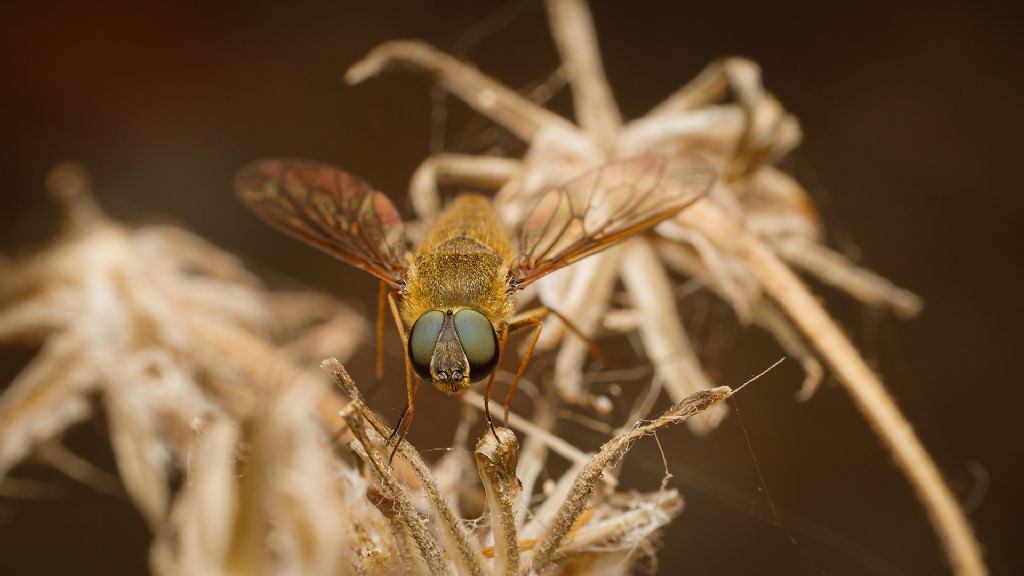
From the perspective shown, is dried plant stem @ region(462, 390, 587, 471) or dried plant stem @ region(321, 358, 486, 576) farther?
dried plant stem @ region(462, 390, 587, 471)

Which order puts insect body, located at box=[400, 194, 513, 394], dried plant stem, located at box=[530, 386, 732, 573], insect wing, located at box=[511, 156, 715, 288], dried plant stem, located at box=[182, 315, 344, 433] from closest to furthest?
1. dried plant stem, located at box=[530, 386, 732, 573]
2. insect body, located at box=[400, 194, 513, 394]
3. insect wing, located at box=[511, 156, 715, 288]
4. dried plant stem, located at box=[182, 315, 344, 433]

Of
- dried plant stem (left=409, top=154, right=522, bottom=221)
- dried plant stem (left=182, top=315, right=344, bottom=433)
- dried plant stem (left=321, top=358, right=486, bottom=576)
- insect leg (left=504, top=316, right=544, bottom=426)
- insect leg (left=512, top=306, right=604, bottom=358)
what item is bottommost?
dried plant stem (left=321, top=358, right=486, bottom=576)

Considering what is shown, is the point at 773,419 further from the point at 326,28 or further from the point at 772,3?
the point at 326,28

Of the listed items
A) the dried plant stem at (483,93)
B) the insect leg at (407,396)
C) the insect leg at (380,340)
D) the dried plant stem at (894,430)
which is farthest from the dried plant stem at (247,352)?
the dried plant stem at (894,430)

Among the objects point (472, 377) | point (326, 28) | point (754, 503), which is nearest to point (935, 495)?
point (754, 503)

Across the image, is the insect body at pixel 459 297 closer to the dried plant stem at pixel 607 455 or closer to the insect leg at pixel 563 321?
the insect leg at pixel 563 321

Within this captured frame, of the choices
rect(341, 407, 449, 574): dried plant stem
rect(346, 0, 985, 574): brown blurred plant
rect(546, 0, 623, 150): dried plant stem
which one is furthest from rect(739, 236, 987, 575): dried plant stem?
rect(341, 407, 449, 574): dried plant stem

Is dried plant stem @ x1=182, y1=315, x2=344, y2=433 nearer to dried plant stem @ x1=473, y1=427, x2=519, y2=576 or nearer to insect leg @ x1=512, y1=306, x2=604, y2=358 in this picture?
insect leg @ x1=512, y1=306, x2=604, y2=358
